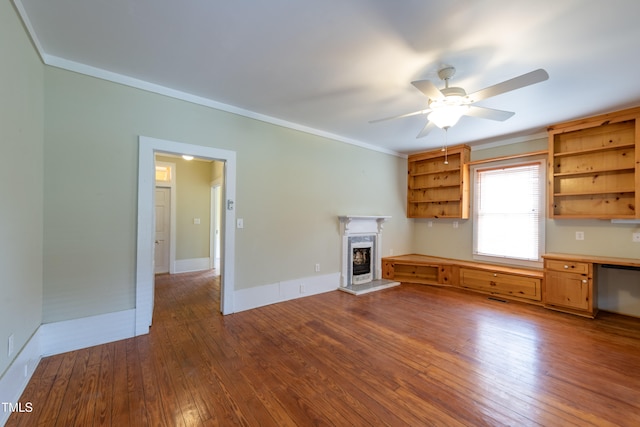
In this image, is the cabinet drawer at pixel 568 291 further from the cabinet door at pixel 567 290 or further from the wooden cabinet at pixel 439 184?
the wooden cabinet at pixel 439 184

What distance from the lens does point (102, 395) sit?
185cm

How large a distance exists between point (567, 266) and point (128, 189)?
17.8 feet

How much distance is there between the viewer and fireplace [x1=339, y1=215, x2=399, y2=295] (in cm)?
455

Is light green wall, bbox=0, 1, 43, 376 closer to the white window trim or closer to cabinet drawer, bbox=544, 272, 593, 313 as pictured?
cabinet drawer, bbox=544, 272, 593, 313

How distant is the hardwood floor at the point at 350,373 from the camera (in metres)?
1.68

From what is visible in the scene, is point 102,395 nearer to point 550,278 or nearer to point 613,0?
point 613,0

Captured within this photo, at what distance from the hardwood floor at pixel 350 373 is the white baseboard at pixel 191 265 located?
98.9 inches

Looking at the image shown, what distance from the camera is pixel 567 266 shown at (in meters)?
3.46

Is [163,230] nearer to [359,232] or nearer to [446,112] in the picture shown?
[359,232]

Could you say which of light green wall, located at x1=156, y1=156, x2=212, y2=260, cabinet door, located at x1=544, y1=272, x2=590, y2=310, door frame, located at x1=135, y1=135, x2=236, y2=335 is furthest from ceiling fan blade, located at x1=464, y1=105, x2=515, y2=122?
light green wall, located at x1=156, y1=156, x2=212, y2=260

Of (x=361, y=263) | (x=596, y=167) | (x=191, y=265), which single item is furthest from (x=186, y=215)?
(x=596, y=167)

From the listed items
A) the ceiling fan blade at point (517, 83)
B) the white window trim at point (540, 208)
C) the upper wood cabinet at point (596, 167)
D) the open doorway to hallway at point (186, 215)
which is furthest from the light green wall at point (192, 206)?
the upper wood cabinet at point (596, 167)

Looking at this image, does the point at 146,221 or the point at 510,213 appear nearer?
the point at 146,221

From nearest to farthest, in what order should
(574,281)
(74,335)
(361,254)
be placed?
(74,335)
(574,281)
(361,254)
